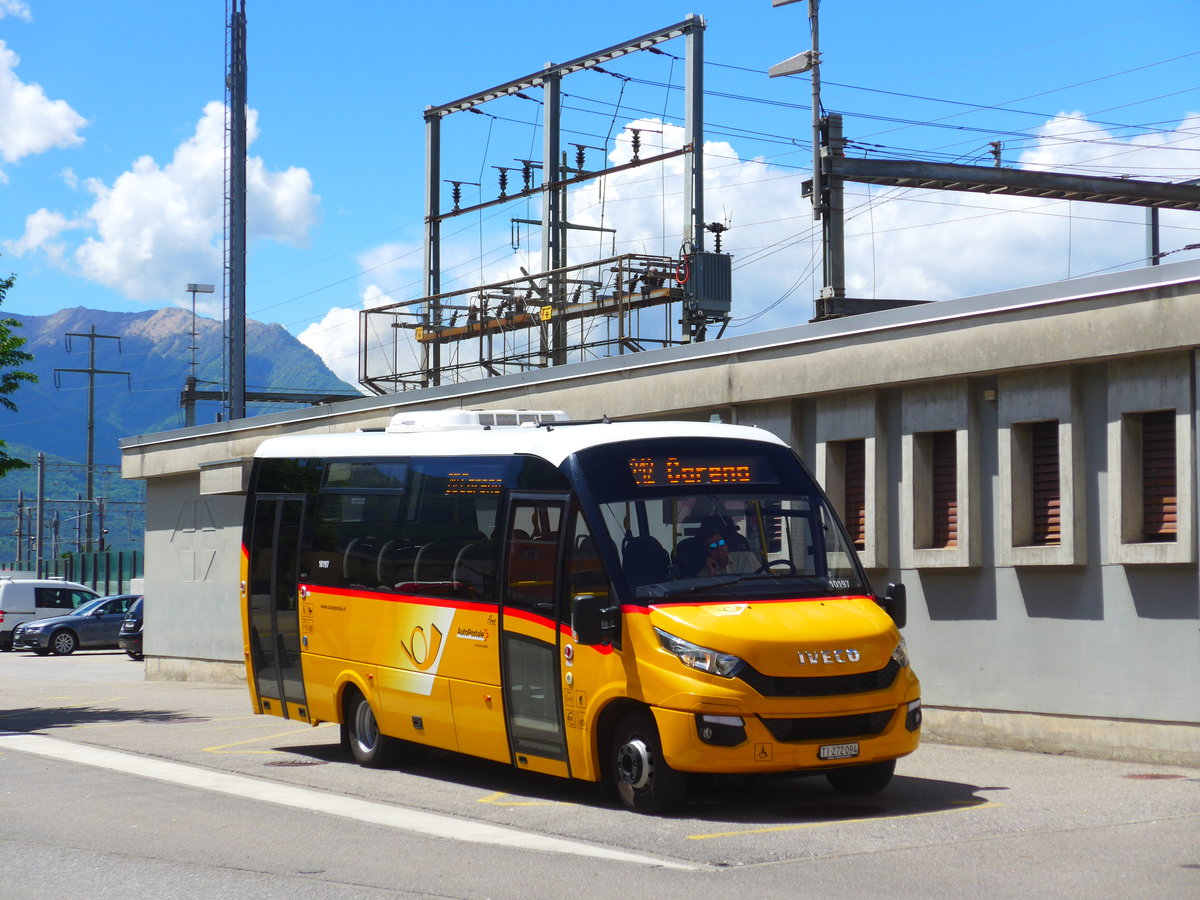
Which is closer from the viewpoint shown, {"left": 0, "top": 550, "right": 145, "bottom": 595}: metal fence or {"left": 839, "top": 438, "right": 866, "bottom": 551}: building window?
{"left": 839, "top": 438, "right": 866, "bottom": 551}: building window

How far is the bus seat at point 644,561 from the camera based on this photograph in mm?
10773

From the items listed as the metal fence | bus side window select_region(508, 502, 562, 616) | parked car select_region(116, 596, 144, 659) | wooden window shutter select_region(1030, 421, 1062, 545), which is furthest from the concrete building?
the metal fence

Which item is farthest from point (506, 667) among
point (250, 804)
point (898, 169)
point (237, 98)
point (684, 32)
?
point (237, 98)

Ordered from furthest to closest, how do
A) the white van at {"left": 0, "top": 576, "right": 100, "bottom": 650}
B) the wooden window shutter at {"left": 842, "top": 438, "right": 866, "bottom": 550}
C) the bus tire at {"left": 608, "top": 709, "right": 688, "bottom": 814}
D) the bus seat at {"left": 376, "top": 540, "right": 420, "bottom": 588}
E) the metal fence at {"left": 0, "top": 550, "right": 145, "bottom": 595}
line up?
the metal fence at {"left": 0, "top": 550, "right": 145, "bottom": 595} < the white van at {"left": 0, "top": 576, "right": 100, "bottom": 650} < the wooden window shutter at {"left": 842, "top": 438, "right": 866, "bottom": 550} < the bus seat at {"left": 376, "top": 540, "right": 420, "bottom": 588} < the bus tire at {"left": 608, "top": 709, "right": 688, "bottom": 814}

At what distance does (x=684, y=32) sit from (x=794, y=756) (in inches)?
822

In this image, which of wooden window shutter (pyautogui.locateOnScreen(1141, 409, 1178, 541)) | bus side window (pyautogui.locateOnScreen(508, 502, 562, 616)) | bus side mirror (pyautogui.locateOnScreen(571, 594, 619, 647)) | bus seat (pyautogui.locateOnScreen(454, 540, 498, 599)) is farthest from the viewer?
wooden window shutter (pyautogui.locateOnScreen(1141, 409, 1178, 541))

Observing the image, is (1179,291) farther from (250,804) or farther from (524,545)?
(250,804)

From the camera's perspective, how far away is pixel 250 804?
11.8 meters

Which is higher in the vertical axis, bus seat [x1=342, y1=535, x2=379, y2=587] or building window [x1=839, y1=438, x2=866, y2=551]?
building window [x1=839, y1=438, x2=866, y2=551]

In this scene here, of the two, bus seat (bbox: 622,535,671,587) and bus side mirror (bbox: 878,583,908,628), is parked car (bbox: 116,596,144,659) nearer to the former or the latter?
bus seat (bbox: 622,535,671,587)

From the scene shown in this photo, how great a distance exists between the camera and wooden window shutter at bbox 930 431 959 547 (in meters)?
15.2

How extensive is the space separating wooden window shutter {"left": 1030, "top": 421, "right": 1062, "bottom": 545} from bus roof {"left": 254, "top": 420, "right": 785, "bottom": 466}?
336 centimetres

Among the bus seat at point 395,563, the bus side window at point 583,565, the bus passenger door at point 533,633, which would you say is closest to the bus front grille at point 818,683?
the bus side window at point 583,565

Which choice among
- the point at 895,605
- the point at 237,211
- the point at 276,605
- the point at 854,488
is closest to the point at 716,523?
the point at 895,605
